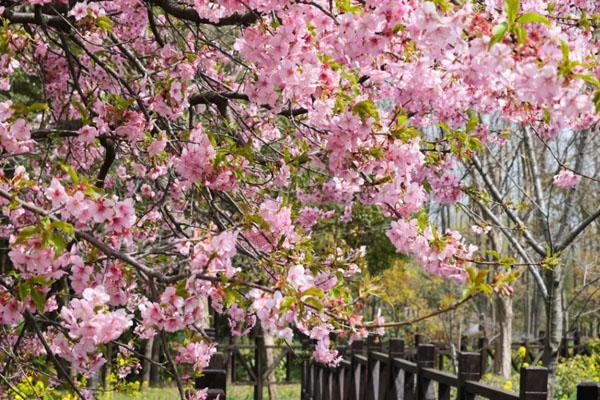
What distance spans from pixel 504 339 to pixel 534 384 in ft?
41.1

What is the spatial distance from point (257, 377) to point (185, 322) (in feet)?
33.1

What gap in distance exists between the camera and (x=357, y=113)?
2545mm

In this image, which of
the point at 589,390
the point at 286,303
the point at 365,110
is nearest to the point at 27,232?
the point at 286,303

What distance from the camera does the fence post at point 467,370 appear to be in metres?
3.89

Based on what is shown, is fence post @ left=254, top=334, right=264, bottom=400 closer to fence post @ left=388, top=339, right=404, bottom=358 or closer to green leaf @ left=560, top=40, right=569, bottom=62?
fence post @ left=388, top=339, right=404, bottom=358

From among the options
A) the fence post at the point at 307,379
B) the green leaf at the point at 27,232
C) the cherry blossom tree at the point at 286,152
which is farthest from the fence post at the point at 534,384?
the fence post at the point at 307,379

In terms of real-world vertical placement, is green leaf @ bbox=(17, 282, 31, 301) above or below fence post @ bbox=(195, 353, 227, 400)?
above

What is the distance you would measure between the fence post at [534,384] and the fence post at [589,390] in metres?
0.16

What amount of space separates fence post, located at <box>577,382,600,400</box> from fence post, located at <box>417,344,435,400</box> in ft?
5.46

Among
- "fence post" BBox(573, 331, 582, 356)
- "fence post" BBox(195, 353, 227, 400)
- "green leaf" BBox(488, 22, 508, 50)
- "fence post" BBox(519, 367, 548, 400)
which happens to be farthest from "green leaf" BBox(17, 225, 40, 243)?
"fence post" BBox(573, 331, 582, 356)

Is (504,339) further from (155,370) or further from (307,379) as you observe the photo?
(155,370)

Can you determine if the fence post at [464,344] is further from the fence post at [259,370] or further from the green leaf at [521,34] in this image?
the green leaf at [521,34]

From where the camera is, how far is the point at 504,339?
15.1 m

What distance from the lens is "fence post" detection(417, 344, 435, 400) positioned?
4621 mm
